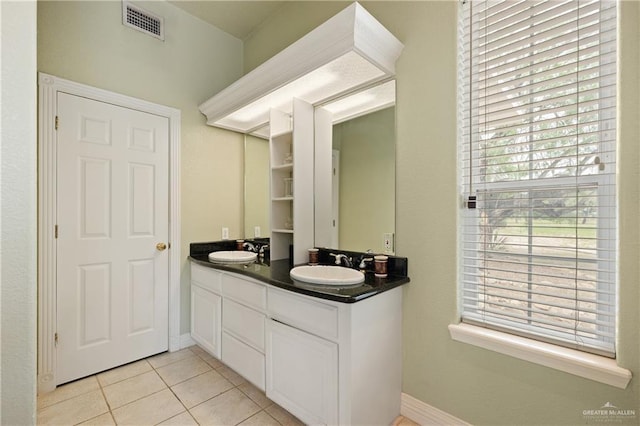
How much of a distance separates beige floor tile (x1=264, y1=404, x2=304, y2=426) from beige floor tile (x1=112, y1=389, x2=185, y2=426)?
1.82 feet

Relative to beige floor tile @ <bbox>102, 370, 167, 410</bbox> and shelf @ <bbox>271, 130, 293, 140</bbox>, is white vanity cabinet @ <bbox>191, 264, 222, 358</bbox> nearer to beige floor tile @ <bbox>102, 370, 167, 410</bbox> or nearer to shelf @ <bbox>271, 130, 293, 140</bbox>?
beige floor tile @ <bbox>102, 370, 167, 410</bbox>

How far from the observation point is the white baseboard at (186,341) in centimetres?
255

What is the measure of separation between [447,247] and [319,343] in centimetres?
86

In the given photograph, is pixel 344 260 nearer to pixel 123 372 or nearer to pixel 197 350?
pixel 197 350

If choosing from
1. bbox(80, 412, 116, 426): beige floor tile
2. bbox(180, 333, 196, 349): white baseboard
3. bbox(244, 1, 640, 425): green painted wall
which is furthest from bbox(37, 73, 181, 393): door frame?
bbox(244, 1, 640, 425): green painted wall

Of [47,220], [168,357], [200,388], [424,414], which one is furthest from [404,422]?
[47,220]

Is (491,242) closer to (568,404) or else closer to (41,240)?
(568,404)

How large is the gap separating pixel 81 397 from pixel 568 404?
9.05 ft

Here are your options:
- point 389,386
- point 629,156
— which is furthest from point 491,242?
point 389,386

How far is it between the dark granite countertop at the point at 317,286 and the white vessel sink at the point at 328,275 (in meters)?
0.02

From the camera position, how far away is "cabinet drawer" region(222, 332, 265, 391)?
69.2 inches

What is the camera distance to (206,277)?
2.34 meters

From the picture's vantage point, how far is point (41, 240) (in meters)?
1.92

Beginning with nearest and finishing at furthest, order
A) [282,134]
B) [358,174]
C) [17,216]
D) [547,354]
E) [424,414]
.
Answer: [17,216]
[547,354]
[424,414]
[358,174]
[282,134]
